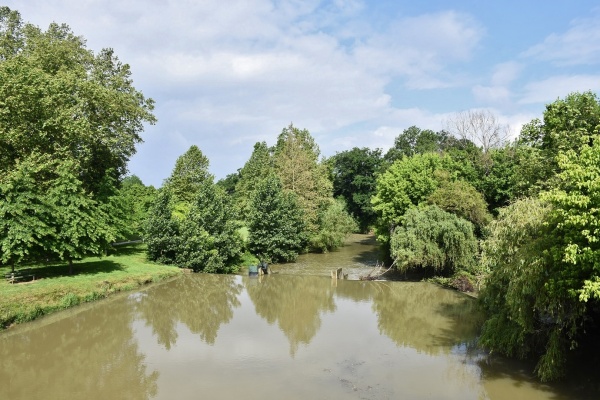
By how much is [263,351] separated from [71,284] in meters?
12.7

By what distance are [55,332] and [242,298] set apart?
33.4 feet

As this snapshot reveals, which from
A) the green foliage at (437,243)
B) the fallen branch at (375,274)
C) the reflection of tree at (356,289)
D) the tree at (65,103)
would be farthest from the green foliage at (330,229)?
the tree at (65,103)

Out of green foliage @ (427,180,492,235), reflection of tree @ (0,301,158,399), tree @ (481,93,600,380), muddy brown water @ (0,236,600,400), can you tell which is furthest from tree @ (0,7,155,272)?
green foliage @ (427,180,492,235)

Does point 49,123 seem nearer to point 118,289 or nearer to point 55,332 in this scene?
point 118,289

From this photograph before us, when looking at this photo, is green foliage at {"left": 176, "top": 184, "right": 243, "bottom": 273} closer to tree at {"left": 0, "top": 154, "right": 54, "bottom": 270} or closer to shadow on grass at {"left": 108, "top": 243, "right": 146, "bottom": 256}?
shadow on grass at {"left": 108, "top": 243, "right": 146, "bottom": 256}

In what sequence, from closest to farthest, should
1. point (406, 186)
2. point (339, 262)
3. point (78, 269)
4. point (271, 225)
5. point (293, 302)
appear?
point (293, 302)
point (78, 269)
point (406, 186)
point (271, 225)
point (339, 262)

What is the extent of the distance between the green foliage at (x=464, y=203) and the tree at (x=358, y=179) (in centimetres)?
2945

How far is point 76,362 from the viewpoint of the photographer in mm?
14641

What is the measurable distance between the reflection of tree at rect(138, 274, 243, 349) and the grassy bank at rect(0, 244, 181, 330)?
1.68 m

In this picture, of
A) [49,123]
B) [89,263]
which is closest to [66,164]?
[49,123]

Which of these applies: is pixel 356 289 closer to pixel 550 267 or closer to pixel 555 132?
pixel 555 132

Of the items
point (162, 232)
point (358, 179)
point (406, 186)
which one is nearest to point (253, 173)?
point (358, 179)

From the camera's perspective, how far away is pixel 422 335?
719 inches

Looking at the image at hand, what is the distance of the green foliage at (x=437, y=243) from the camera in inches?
1086
